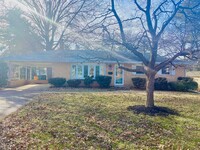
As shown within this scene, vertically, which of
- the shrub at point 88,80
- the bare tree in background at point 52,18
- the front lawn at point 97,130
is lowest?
the front lawn at point 97,130

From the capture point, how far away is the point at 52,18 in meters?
34.3

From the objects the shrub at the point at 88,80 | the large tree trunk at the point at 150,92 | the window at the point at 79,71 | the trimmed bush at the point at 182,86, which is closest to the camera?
the large tree trunk at the point at 150,92

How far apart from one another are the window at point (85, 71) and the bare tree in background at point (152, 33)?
10.3 meters

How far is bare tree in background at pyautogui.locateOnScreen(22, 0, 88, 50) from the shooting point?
1281 inches

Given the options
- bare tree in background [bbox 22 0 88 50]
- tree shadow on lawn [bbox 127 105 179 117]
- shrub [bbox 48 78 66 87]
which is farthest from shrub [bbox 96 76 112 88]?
bare tree in background [bbox 22 0 88 50]

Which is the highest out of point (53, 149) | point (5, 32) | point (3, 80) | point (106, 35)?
point (5, 32)

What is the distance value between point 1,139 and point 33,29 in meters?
34.0

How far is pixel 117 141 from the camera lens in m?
5.10

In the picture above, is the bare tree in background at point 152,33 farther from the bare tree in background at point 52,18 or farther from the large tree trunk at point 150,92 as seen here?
the bare tree in background at point 52,18

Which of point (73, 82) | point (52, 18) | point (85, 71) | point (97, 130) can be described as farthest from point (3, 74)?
point (52, 18)

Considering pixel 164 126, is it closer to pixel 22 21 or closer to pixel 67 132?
pixel 67 132

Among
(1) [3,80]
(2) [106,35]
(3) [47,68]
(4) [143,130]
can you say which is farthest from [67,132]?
(3) [47,68]

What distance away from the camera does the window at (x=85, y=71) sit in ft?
67.7

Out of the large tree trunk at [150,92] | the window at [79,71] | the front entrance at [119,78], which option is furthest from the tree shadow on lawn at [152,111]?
the window at [79,71]
